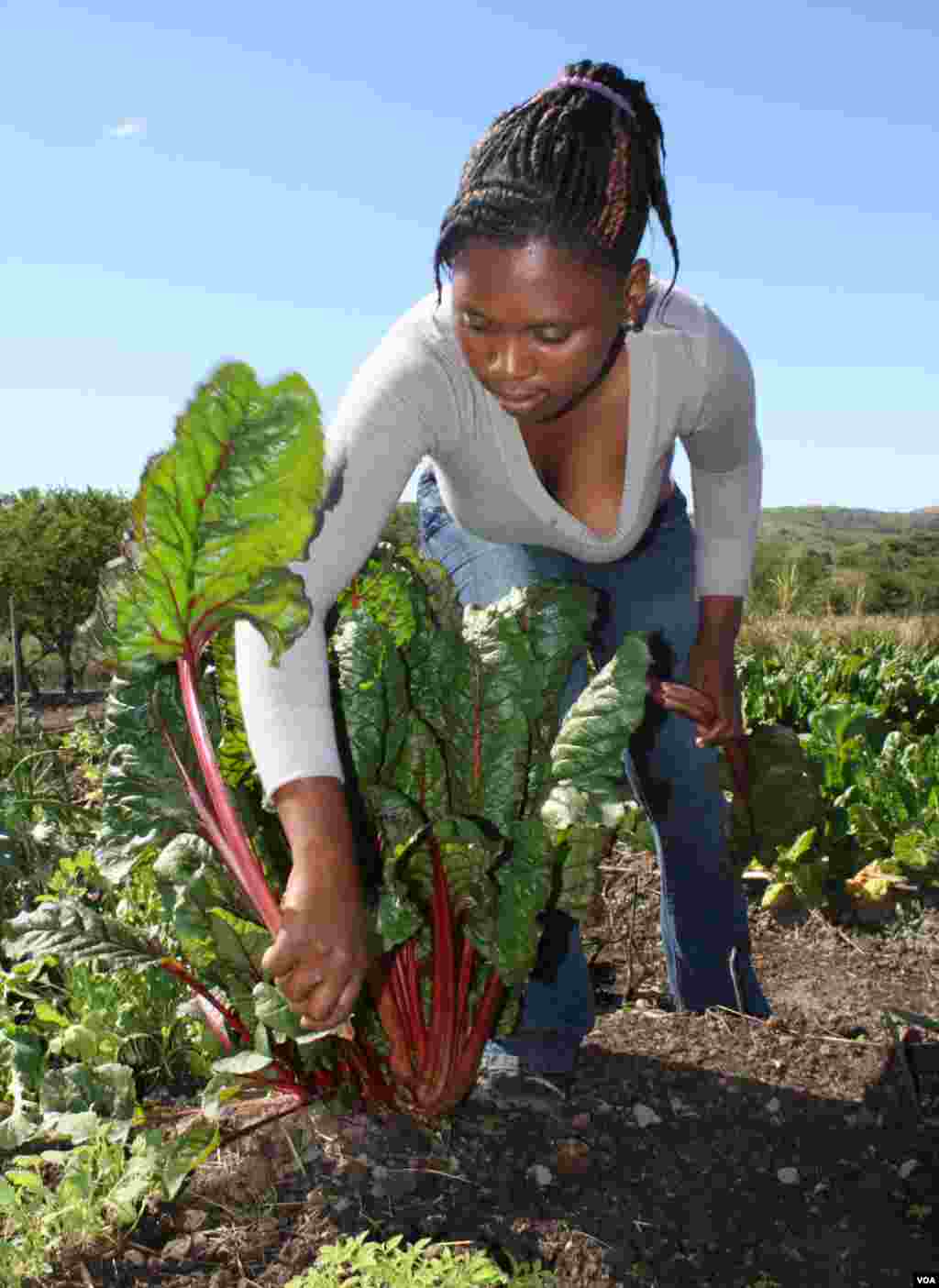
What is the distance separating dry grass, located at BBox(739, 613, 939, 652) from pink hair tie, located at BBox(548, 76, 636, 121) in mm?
7327

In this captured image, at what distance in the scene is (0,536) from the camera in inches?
531

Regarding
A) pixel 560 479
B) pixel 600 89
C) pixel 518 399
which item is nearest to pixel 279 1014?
pixel 518 399

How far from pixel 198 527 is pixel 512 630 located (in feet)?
1.83

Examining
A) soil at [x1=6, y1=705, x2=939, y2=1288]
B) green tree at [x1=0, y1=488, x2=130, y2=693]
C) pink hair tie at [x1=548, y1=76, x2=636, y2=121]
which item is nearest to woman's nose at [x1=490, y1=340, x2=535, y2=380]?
pink hair tie at [x1=548, y1=76, x2=636, y2=121]

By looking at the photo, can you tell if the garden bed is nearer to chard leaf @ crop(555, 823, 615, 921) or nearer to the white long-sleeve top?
chard leaf @ crop(555, 823, 615, 921)

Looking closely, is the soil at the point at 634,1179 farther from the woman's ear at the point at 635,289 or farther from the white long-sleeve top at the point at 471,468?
the woman's ear at the point at 635,289

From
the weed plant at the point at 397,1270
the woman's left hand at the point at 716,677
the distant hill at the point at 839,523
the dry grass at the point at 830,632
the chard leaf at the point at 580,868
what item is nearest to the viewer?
the weed plant at the point at 397,1270

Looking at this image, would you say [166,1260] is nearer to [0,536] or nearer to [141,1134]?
[141,1134]

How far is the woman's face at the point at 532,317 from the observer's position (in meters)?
1.71

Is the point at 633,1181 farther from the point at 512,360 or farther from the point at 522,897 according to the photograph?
the point at 512,360

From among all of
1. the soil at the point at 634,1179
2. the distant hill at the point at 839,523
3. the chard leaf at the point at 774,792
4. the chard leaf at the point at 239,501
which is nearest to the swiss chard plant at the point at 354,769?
the chard leaf at the point at 239,501

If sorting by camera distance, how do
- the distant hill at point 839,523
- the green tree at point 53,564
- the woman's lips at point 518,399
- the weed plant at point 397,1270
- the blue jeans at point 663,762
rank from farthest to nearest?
1. the distant hill at point 839,523
2. the green tree at point 53,564
3. the blue jeans at point 663,762
4. the woman's lips at point 518,399
5. the weed plant at point 397,1270

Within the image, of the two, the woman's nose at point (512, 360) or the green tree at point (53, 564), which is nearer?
the woman's nose at point (512, 360)

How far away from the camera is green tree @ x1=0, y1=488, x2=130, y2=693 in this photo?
42.7 ft
